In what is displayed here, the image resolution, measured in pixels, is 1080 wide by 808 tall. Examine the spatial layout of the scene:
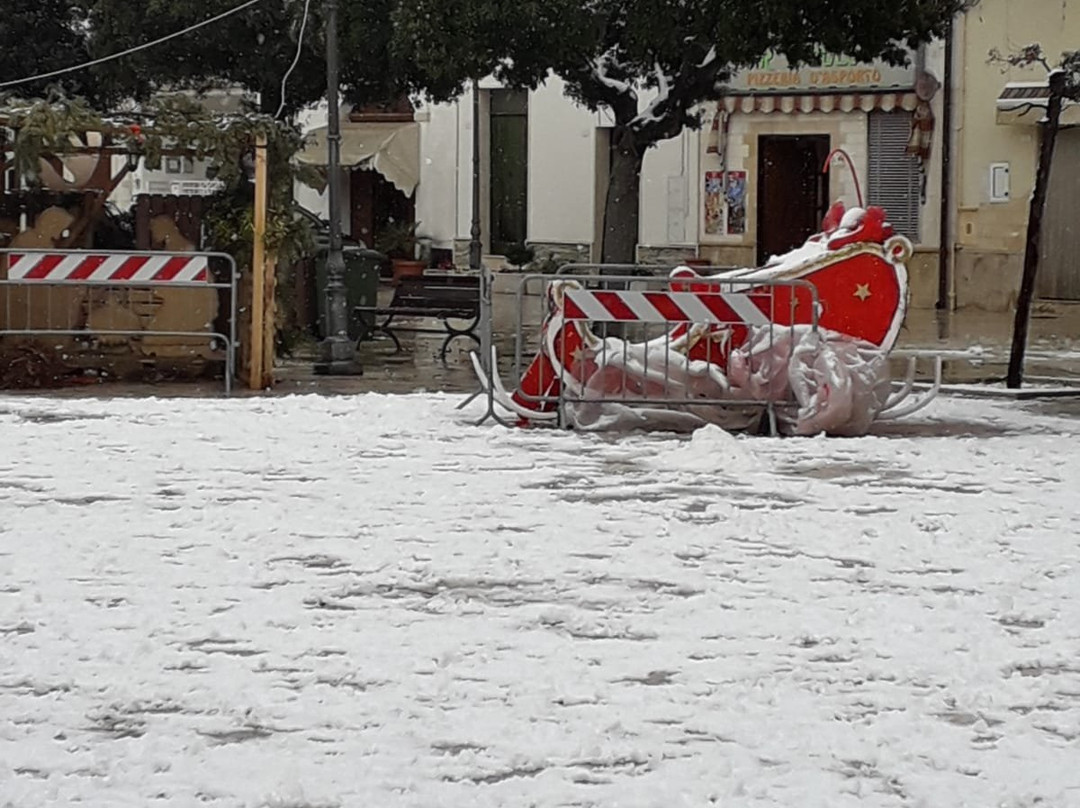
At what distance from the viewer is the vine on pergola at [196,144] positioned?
16078 mm

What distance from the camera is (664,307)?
12789 mm

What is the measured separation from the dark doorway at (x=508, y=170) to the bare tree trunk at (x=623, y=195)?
1553cm

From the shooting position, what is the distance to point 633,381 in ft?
43.5

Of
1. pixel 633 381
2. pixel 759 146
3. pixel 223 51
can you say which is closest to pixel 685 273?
pixel 633 381

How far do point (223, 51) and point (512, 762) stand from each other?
23.3m

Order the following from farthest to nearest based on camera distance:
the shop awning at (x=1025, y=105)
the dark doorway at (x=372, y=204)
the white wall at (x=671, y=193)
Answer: the dark doorway at (x=372, y=204), the white wall at (x=671, y=193), the shop awning at (x=1025, y=105)

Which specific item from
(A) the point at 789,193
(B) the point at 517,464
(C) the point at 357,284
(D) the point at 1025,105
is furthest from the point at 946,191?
(B) the point at 517,464

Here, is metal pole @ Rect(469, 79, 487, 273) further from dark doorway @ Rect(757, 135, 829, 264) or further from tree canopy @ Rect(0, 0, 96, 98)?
tree canopy @ Rect(0, 0, 96, 98)

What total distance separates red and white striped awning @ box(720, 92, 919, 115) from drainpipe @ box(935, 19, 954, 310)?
0.73 m

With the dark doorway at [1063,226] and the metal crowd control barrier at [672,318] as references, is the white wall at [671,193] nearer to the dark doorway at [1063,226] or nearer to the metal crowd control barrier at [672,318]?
the dark doorway at [1063,226]

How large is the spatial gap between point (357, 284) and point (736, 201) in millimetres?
14376

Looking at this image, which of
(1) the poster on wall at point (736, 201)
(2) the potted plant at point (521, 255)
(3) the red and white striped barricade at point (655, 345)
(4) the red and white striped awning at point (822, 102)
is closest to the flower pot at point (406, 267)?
(2) the potted plant at point (521, 255)

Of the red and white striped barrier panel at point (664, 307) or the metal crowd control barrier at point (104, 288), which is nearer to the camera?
the red and white striped barrier panel at point (664, 307)

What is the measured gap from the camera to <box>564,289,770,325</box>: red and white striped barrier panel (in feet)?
41.9
